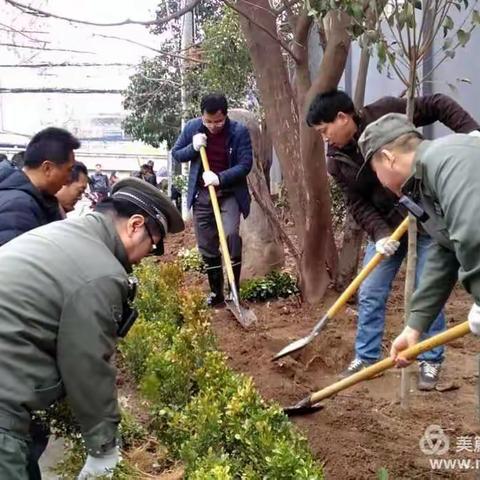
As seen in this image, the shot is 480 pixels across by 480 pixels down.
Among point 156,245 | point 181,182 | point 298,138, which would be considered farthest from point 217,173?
point 181,182

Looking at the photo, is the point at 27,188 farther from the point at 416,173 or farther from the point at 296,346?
the point at 296,346

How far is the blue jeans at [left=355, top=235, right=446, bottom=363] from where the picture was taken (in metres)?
4.32

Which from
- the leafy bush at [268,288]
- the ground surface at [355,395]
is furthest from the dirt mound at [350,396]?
the leafy bush at [268,288]

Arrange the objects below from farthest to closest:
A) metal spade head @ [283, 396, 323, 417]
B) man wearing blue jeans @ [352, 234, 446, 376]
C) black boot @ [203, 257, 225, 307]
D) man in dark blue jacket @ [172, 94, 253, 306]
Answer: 1. black boot @ [203, 257, 225, 307]
2. man in dark blue jacket @ [172, 94, 253, 306]
3. man wearing blue jeans @ [352, 234, 446, 376]
4. metal spade head @ [283, 396, 323, 417]

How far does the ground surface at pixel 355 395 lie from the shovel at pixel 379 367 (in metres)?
0.07

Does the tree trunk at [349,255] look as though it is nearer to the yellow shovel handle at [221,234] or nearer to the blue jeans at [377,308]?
the yellow shovel handle at [221,234]

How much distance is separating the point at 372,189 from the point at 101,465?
2531 mm

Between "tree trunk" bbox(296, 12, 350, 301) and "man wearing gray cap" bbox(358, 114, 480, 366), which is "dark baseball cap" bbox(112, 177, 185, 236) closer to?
"man wearing gray cap" bbox(358, 114, 480, 366)

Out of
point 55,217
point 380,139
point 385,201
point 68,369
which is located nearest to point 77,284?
point 68,369

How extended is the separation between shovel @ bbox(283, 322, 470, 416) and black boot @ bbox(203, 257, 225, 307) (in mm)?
2565

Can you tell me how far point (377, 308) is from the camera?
14.4 feet

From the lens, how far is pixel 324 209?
621 centimetres

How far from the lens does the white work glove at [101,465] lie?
2.52m

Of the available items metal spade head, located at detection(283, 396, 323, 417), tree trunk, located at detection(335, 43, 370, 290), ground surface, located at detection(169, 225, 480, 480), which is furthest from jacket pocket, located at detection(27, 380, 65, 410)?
tree trunk, located at detection(335, 43, 370, 290)
